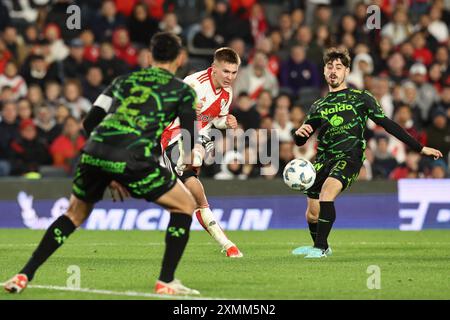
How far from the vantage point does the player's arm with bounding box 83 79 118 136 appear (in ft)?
28.0

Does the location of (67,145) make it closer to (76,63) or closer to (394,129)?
(76,63)

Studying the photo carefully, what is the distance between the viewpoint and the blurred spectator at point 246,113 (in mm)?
18688

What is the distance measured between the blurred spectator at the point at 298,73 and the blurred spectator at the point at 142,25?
2.60 meters

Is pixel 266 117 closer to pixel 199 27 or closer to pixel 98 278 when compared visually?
pixel 199 27

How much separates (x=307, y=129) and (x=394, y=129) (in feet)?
3.01

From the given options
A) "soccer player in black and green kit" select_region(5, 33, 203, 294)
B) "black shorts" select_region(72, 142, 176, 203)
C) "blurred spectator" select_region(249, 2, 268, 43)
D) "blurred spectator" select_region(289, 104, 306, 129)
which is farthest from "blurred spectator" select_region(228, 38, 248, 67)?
"black shorts" select_region(72, 142, 176, 203)

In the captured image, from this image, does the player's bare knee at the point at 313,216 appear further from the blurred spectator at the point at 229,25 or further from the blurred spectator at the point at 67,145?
the blurred spectator at the point at 229,25

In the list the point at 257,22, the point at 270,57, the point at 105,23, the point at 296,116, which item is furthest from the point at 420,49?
the point at 105,23

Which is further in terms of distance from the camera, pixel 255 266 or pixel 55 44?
pixel 55 44

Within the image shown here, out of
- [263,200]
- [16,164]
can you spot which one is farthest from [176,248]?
[16,164]

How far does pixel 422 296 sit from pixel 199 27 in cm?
1303

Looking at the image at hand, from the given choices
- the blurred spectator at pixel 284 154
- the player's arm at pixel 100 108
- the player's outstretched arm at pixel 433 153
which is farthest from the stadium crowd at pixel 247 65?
the player's arm at pixel 100 108

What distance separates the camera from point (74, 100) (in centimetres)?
1916

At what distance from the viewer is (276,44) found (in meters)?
21.2
